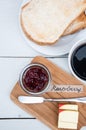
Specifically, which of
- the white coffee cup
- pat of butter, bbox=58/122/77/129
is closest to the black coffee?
the white coffee cup

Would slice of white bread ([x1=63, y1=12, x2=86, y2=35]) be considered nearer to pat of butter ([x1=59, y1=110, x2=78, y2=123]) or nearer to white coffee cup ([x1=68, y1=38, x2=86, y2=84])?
white coffee cup ([x1=68, y1=38, x2=86, y2=84])

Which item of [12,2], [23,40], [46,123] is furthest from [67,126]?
[12,2]

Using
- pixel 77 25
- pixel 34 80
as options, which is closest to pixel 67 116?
pixel 34 80

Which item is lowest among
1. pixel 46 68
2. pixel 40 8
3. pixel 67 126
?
pixel 67 126

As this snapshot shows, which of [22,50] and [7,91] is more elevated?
[22,50]

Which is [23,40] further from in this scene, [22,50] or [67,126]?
[67,126]
